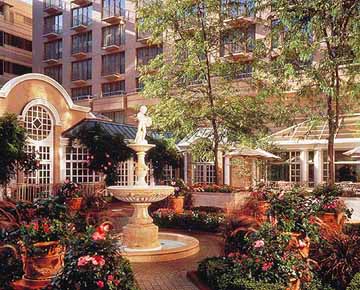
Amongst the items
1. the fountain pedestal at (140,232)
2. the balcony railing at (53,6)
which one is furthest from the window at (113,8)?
the fountain pedestal at (140,232)

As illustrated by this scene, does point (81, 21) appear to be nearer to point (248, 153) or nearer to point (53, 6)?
point (53, 6)

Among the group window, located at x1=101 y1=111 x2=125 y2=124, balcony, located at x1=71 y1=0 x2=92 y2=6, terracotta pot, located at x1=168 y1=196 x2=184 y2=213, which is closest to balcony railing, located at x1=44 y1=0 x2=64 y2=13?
balcony, located at x1=71 y1=0 x2=92 y2=6

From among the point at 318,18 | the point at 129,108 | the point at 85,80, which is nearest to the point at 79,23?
the point at 85,80

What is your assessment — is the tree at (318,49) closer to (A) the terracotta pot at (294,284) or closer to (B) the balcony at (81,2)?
(A) the terracotta pot at (294,284)

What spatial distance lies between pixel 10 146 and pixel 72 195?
3219 millimetres

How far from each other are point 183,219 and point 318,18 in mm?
6747

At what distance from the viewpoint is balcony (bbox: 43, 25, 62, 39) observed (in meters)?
43.1

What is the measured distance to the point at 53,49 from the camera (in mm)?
43719

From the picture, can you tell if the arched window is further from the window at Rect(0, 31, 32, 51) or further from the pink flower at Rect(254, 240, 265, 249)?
the window at Rect(0, 31, 32, 51)

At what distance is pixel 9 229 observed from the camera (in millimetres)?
6148

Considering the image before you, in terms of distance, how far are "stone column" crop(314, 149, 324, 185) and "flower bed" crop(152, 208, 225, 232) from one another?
12598 mm

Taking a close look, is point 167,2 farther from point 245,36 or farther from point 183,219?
point 183,219

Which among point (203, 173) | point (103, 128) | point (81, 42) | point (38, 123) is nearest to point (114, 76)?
point (81, 42)

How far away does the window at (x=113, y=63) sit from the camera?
39.2m
